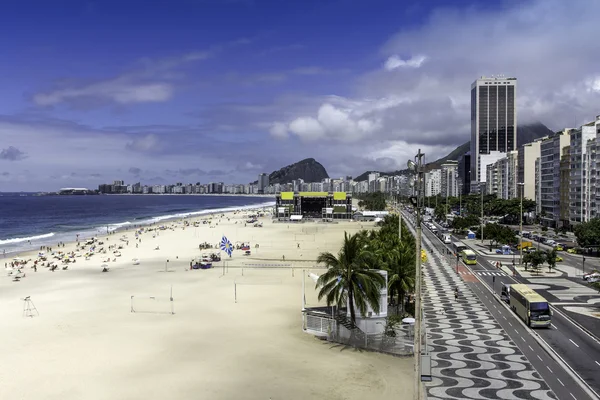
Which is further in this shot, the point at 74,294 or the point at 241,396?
Result: the point at 74,294

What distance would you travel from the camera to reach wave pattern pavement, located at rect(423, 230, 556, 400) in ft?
74.9

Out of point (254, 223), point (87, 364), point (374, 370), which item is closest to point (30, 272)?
point (87, 364)

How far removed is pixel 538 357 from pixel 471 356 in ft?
11.6

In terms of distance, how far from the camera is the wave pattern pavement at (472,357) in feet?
74.9

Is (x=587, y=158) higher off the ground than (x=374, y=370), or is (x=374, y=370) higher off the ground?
(x=587, y=158)

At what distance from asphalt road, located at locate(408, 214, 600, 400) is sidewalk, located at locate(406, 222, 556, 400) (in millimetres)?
554

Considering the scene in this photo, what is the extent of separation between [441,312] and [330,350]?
1264 centimetres

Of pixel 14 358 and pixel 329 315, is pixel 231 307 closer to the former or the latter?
pixel 329 315

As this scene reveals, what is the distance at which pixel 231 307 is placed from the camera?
40875 mm

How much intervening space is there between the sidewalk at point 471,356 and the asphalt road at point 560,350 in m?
0.55

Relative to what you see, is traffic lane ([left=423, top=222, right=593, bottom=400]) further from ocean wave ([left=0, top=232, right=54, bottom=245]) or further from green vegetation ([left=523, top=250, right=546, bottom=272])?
ocean wave ([left=0, top=232, right=54, bottom=245])

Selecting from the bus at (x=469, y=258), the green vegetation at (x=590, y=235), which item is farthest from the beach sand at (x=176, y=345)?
the green vegetation at (x=590, y=235)

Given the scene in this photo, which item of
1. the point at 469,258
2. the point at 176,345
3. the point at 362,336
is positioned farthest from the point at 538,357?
the point at 469,258

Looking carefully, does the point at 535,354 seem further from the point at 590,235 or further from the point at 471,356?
the point at 590,235
